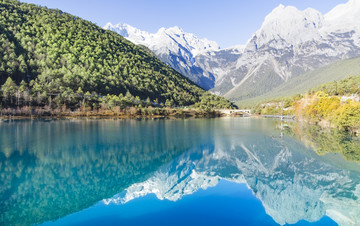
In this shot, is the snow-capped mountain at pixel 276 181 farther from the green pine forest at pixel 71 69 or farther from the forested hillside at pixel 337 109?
the green pine forest at pixel 71 69

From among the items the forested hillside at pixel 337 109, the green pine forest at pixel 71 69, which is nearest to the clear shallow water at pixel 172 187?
the forested hillside at pixel 337 109

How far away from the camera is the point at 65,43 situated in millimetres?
123938

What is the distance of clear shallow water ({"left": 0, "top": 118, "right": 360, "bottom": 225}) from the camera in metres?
12.6

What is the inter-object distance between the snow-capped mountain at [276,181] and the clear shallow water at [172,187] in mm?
58

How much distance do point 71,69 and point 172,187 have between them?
113 metres

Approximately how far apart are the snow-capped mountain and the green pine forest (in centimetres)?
7893

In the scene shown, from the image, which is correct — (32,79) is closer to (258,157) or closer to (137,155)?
(137,155)

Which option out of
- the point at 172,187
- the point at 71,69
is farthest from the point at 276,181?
the point at 71,69

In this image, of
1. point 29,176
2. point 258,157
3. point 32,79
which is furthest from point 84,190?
point 32,79

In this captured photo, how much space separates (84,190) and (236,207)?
961 centimetres

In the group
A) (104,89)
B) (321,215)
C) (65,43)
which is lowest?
(321,215)

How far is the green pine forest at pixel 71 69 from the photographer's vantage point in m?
Answer: 93.2

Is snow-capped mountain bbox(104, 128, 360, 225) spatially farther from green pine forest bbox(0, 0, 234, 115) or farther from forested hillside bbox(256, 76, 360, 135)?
green pine forest bbox(0, 0, 234, 115)

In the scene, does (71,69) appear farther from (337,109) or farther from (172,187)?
(172,187)
